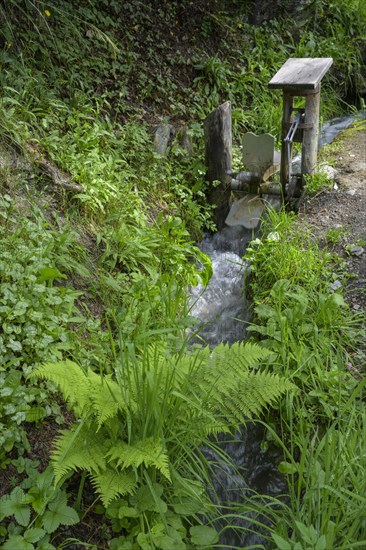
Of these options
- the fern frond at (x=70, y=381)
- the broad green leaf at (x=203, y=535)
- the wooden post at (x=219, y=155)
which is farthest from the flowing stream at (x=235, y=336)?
the fern frond at (x=70, y=381)

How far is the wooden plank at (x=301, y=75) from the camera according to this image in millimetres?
4910

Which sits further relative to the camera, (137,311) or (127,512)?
(137,311)

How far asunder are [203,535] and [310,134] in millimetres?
3940

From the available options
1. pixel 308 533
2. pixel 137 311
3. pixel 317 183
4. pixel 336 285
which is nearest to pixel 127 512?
pixel 308 533

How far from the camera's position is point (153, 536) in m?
2.31

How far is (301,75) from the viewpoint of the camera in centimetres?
509

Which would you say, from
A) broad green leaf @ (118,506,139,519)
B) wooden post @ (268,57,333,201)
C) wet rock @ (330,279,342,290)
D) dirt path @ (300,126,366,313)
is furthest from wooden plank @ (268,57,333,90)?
broad green leaf @ (118,506,139,519)

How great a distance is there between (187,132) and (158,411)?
12.6 feet

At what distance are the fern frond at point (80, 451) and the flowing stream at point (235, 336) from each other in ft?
2.19

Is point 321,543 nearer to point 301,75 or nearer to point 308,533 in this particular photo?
point 308,533

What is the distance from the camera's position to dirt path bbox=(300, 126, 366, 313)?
422 centimetres

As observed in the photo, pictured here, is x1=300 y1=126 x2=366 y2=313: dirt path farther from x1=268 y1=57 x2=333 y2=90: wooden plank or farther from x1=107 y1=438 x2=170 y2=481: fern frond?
x1=107 y1=438 x2=170 y2=481: fern frond

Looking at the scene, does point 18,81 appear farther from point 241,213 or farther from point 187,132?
point 241,213

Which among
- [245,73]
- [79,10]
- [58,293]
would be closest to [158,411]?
[58,293]
